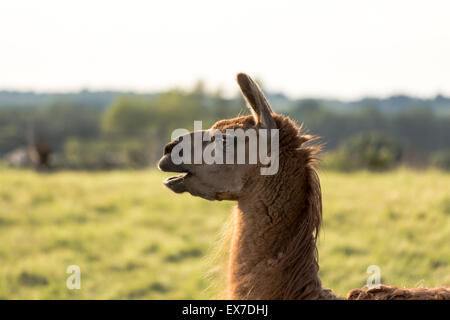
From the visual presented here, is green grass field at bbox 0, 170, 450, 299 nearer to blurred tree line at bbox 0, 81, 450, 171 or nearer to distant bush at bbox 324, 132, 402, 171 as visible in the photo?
distant bush at bbox 324, 132, 402, 171

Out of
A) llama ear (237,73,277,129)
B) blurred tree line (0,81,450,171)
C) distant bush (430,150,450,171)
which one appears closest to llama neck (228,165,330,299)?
llama ear (237,73,277,129)

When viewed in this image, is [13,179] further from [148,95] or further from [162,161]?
[148,95]

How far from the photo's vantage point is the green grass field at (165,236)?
6855mm

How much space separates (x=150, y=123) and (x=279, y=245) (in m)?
53.5

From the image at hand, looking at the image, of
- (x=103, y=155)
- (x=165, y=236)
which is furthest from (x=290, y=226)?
(x=103, y=155)

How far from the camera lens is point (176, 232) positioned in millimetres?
9586

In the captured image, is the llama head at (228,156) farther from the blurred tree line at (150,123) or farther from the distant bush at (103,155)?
the blurred tree line at (150,123)

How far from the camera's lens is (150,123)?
182 ft

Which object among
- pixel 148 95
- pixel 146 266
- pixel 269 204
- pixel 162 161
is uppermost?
→ pixel 148 95

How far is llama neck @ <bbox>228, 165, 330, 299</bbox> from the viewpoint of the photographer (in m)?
2.78

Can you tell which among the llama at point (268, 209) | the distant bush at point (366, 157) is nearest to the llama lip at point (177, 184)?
the llama at point (268, 209)

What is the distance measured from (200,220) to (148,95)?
7240 centimetres

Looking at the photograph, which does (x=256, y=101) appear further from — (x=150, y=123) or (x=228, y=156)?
(x=150, y=123)
